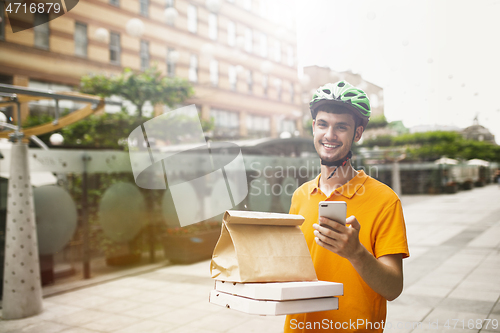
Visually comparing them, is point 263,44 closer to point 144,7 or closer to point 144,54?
point 144,7

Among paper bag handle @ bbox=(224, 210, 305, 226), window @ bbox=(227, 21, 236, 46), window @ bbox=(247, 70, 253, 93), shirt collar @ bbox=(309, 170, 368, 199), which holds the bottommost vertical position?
paper bag handle @ bbox=(224, 210, 305, 226)

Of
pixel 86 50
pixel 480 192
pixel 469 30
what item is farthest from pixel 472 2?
pixel 86 50

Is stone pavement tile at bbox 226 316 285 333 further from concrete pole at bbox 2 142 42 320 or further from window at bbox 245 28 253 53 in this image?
window at bbox 245 28 253 53

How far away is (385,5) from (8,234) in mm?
4493

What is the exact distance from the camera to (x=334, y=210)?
101 cm

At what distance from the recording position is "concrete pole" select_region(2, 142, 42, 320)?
4.40 meters

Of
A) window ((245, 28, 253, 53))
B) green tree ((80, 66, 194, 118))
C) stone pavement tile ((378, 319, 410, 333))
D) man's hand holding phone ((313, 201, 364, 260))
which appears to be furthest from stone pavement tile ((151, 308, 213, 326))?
green tree ((80, 66, 194, 118))

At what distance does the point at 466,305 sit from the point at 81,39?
23.0 ft

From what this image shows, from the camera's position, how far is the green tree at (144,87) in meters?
7.20

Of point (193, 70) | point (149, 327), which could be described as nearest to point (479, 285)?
point (149, 327)

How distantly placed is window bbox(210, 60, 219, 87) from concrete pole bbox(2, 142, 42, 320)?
119 inches

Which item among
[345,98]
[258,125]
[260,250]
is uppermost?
[258,125]

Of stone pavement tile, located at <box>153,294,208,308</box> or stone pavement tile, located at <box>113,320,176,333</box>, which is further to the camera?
stone pavement tile, located at <box>153,294,208,308</box>

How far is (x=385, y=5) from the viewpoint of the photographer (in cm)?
348
